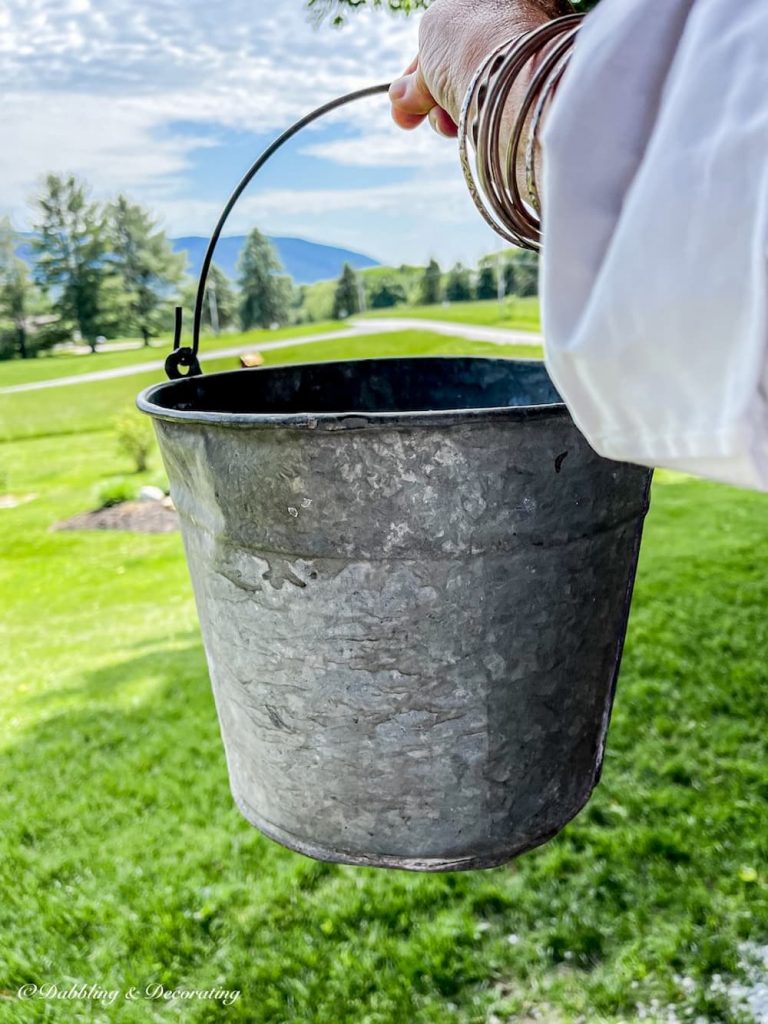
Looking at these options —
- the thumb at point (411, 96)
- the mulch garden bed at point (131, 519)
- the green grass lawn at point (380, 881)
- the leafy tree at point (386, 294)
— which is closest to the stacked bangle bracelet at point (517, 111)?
the thumb at point (411, 96)

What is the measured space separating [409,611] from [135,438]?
25.7 ft

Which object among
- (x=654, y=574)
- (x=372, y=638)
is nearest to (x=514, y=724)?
(x=372, y=638)

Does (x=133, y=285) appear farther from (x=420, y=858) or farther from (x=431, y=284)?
(x=420, y=858)

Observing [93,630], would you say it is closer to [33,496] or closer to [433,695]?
[33,496]

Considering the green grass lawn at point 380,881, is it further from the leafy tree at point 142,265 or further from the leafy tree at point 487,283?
the leafy tree at point 142,265

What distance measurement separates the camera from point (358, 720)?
4.18 ft

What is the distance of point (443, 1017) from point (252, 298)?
792cm

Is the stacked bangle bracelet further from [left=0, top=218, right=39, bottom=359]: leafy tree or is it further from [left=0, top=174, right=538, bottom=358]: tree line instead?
[left=0, top=218, right=39, bottom=359]: leafy tree

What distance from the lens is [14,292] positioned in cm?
872

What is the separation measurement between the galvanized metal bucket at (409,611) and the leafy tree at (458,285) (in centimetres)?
734

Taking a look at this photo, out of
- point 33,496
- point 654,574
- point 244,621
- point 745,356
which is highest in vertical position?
point 745,356

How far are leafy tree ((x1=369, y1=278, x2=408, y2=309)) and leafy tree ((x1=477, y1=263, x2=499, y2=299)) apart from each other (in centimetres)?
83

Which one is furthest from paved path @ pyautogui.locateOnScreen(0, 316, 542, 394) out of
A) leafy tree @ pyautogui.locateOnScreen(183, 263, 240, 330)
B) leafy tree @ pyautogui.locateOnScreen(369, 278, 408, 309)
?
leafy tree @ pyautogui.locateOnScreen(183, 263, 240, 330)

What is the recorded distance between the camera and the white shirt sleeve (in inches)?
22.6
